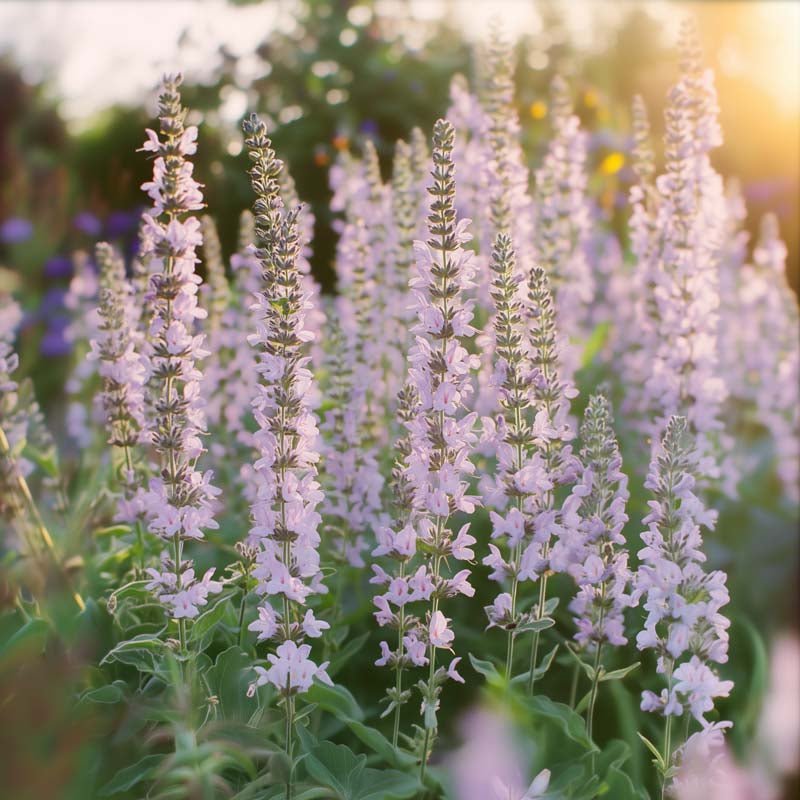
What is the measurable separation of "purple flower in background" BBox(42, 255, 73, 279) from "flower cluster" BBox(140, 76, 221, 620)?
415 inches

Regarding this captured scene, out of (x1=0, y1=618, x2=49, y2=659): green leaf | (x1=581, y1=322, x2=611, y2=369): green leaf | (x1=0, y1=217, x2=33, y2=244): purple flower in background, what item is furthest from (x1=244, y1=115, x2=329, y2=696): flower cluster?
(x1=0, y1=217, x2=33, y2=244): purple flower in background

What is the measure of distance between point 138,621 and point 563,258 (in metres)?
3.03

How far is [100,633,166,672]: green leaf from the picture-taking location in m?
2.75

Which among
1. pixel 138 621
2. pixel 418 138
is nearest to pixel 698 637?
pixel 138 621

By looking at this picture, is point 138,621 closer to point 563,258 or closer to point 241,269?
point 241,269

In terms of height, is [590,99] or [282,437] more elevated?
[590,99]

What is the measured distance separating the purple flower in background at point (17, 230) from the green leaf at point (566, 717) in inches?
475

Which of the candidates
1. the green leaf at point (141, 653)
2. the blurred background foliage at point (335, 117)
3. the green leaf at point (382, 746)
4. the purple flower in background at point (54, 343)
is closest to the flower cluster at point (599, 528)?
the green leaf at point (382, 746)

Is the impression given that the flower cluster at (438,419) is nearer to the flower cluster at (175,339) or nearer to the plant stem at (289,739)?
the plant stem at (289,739)

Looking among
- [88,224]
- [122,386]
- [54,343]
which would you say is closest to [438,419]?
[122,386]

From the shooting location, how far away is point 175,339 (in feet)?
8.95

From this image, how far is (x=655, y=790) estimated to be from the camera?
11.9 feet

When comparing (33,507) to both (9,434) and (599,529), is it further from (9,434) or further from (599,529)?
(599,529)

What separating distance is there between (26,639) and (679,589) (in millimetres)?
1875
